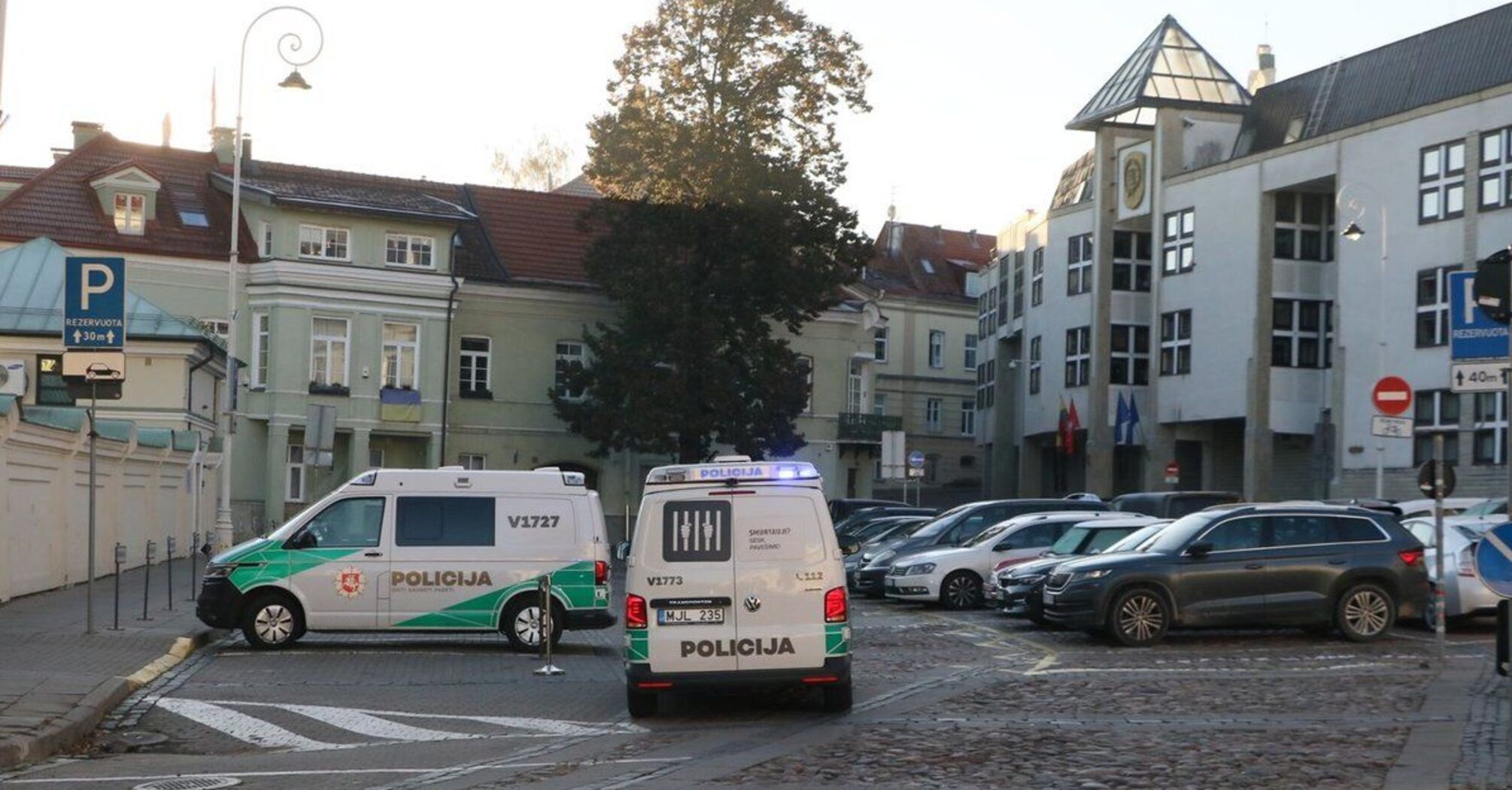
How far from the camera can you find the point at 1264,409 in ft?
195

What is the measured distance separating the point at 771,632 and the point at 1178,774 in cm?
417

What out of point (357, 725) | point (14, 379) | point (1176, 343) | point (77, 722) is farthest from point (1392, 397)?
point (1176, 343)

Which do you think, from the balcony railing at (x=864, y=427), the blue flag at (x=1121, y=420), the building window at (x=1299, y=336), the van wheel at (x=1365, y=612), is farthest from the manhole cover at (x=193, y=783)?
the balcony railing at (x=864, y=427)

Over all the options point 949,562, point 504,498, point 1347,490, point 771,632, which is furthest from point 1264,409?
point 771,632

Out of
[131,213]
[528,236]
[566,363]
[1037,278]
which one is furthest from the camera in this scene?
[1037,278]

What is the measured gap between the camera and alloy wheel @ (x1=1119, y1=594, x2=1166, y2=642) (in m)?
22.1

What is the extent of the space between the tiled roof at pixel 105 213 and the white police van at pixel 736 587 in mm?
45674

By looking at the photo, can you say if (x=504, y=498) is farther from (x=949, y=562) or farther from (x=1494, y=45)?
(x=1494, y=45)

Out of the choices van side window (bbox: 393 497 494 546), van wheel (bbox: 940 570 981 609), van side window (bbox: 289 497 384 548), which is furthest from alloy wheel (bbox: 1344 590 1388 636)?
van side window (bbox: 289 497 384 548)

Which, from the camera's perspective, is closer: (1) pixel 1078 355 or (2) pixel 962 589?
(2) pixel 962 589

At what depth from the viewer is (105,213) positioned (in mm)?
57969

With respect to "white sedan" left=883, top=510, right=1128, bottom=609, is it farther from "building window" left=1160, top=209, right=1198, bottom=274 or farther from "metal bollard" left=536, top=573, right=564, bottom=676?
"building window" left=1160, top=209, right=1198, bottom=274

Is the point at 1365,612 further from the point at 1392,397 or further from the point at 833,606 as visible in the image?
the point at 833,606

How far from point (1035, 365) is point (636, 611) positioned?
2417 inches
